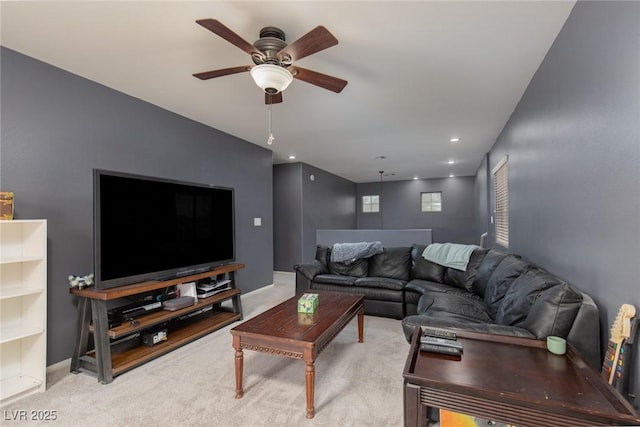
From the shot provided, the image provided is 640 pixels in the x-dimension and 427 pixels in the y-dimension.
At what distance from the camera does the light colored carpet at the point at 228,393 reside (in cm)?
178

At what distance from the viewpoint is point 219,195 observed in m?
3.51

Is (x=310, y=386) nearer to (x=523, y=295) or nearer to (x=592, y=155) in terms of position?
(x=523, y=295)

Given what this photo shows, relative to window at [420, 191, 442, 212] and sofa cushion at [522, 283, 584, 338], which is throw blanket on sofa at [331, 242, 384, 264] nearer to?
sofa cushion at [522, 283, 584, 338]

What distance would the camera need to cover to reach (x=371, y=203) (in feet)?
32.2

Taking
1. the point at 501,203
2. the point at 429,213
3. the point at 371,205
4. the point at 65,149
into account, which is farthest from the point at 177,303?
the point at 429,213

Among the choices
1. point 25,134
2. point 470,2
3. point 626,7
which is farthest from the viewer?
point 25,134

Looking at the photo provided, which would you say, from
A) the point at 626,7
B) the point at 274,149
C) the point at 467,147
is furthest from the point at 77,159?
the point at 467,147

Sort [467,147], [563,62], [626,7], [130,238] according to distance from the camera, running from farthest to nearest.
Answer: [467,147]
[130,238]
[563,62]
[626,7]

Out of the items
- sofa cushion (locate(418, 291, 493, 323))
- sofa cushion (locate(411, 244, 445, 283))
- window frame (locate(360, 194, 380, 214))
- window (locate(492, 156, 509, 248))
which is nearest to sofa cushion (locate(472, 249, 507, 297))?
sofa cushion (locate(418, 291, 493, 323))

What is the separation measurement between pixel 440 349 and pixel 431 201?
8.31 m

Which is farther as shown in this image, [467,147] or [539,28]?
[467,147]

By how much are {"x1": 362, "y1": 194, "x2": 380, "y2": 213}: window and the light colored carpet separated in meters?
7.17

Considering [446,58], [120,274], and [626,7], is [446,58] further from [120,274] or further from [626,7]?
[120,274]

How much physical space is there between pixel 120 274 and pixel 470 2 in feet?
10.3
